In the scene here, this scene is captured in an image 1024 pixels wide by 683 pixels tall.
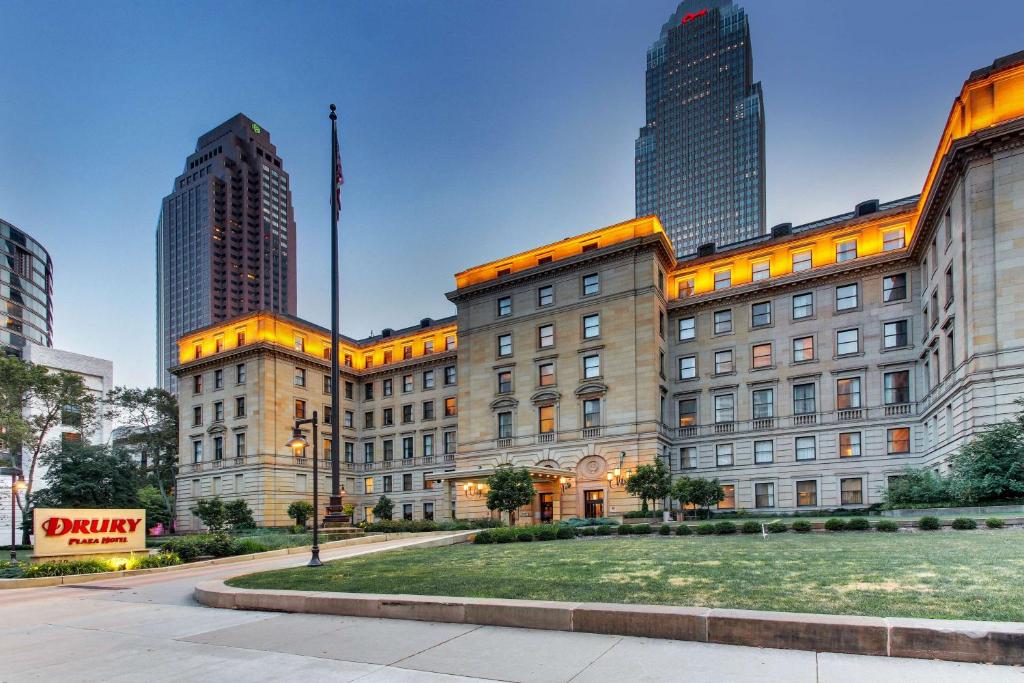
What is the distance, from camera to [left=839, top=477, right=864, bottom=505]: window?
4125 centimetres

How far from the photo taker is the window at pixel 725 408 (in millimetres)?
46438

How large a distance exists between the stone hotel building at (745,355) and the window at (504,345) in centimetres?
19

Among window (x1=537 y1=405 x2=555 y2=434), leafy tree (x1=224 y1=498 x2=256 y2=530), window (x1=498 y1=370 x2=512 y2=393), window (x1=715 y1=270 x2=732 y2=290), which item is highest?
window (x1=715 y1=270 x2=732 y2=290)

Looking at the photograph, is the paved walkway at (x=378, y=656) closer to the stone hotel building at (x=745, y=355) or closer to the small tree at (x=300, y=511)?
the stone hotel building at (x=745, y=355)

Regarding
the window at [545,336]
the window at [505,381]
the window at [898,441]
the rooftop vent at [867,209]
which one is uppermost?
the rooftop vent at [867,209]

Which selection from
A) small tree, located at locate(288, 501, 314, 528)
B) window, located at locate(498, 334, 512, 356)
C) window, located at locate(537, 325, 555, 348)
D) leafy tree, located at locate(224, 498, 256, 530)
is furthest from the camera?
small tree, located at locate(288, 501, 314, 528)

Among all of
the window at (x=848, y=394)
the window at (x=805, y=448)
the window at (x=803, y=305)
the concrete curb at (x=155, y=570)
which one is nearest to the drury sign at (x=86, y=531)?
A: the concrete curb at (x=155, y=570)

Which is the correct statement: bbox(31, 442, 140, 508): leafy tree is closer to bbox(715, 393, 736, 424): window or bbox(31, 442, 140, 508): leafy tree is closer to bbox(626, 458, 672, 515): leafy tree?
bbox(626, 458, 672, 515): leafy tree

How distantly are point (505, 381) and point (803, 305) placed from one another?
2243 centimetres

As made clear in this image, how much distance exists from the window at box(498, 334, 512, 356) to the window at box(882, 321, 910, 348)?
26144 millimetres

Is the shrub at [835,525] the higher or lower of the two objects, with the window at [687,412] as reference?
lower

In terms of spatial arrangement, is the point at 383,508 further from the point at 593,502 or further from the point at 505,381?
the point at 593,502

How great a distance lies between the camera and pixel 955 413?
32250 millimetres

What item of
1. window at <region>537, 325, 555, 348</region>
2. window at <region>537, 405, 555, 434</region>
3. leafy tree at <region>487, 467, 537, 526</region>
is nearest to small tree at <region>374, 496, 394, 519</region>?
window at <region>537, 405, 555, 434</region>
